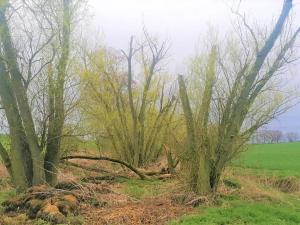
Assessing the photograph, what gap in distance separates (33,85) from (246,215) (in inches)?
323

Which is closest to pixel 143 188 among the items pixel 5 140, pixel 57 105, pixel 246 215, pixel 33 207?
pixel 57 105

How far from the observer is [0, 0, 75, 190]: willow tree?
48.6ft

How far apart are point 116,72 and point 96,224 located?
1870cm

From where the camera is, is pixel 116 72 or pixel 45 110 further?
pixel 116 72

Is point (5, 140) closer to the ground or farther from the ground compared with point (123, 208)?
farther from the ground

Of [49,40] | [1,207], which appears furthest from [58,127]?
[1,207]

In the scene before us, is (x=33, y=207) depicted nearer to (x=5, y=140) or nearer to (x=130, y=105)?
(x=5, y=140)

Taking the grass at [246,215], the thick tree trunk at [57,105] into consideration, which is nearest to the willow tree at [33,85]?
the thick tree trunk at [57,105]

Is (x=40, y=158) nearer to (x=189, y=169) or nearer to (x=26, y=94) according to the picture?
(x=26, y=94)

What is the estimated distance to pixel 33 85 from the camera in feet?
52.1

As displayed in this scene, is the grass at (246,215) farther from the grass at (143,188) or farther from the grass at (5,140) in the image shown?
the grass at (5,140)

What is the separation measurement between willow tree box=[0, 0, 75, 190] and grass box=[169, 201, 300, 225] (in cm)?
602

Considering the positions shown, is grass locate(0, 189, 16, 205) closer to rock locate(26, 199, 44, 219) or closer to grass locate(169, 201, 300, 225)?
rock locate(26, 199, 44, 219)

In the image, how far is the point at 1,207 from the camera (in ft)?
41.0
